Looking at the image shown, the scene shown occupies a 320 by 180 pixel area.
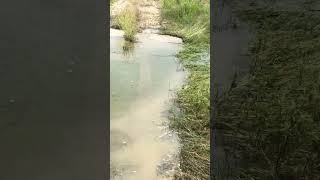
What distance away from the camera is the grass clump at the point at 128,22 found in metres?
3.44

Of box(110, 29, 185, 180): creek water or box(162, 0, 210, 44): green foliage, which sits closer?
box(110, 29, 185, 180): creek water

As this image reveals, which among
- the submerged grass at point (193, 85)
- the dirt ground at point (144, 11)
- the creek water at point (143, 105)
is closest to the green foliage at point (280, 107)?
the submerged grass at point (193, 85)

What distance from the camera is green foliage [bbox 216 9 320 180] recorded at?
77.7 inches

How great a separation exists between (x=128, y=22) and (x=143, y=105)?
0.95 metres

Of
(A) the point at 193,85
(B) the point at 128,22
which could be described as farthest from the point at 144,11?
(A) the point at 193,85

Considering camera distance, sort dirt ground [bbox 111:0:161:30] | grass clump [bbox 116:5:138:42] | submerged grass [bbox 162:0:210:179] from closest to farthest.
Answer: submerged grass [bbox 162:0:210:179], grass clump [bbox 116:5:138:42], dirt ground [bbox 111:0:161:30]

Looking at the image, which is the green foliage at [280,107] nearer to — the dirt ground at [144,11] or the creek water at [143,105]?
the creek water at [143,105]

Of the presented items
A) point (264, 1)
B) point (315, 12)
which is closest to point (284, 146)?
point (315, 12)

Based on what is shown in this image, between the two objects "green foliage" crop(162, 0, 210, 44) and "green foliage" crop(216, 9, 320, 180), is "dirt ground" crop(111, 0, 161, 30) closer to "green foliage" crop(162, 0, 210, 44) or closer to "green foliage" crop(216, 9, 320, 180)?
"green foliage" crop(162, 0, 210, 44)

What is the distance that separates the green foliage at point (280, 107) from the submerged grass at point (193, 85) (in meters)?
0.21

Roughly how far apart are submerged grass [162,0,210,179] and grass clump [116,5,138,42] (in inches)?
9.7

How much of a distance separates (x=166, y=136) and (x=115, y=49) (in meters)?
1.04
